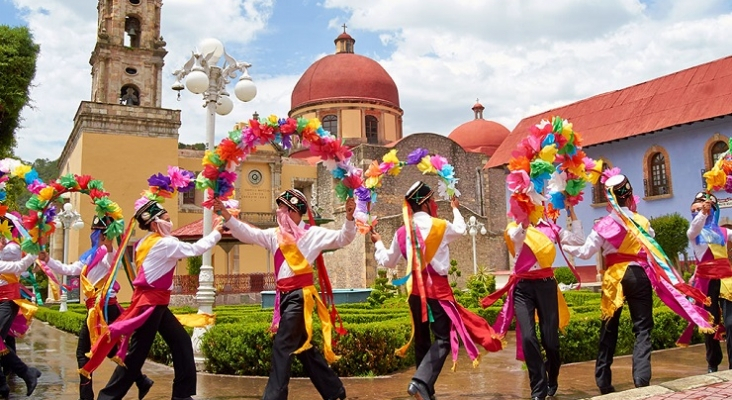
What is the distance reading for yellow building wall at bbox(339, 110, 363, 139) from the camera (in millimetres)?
33281

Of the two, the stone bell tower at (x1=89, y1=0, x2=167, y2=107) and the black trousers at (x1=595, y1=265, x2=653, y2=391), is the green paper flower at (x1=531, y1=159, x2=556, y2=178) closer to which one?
the black trousers at (x1=595, y1=265, x2=653, y2=391)

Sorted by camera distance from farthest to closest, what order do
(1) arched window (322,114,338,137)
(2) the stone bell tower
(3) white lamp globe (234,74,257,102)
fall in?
(1) arched window (322,114,338,137) < (2) the stone bell tower < (3) white lamp globe (234,74,257,102)

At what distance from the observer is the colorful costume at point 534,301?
16.6 ft

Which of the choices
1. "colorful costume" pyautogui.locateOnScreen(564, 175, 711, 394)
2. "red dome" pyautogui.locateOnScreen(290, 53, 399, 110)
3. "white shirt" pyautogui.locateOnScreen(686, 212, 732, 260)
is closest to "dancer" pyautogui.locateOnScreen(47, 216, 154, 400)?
"colorful costume" pyautogui.locateOnScreen(564, 175, 711, 394)

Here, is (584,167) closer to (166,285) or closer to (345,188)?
(345,188)

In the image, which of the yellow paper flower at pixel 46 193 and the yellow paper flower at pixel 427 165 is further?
the yellow paper flower at pixel 46 193

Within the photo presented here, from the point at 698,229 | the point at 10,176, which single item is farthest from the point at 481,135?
the point at 10,176

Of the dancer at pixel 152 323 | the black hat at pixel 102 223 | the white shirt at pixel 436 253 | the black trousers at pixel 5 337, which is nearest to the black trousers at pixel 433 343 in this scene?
the white shirt at pixel 436 253

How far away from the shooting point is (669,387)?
4.68 m

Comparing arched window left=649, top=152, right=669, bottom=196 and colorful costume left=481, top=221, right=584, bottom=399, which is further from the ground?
arched window left=649, top=152, right=669, bottom=196

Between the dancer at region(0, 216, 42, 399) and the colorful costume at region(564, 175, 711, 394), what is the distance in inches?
207

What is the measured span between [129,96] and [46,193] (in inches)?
976

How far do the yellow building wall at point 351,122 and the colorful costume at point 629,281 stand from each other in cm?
2808

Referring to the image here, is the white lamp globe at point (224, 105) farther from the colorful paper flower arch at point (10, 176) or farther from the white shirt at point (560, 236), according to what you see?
the white shirt at point (560, 236)
